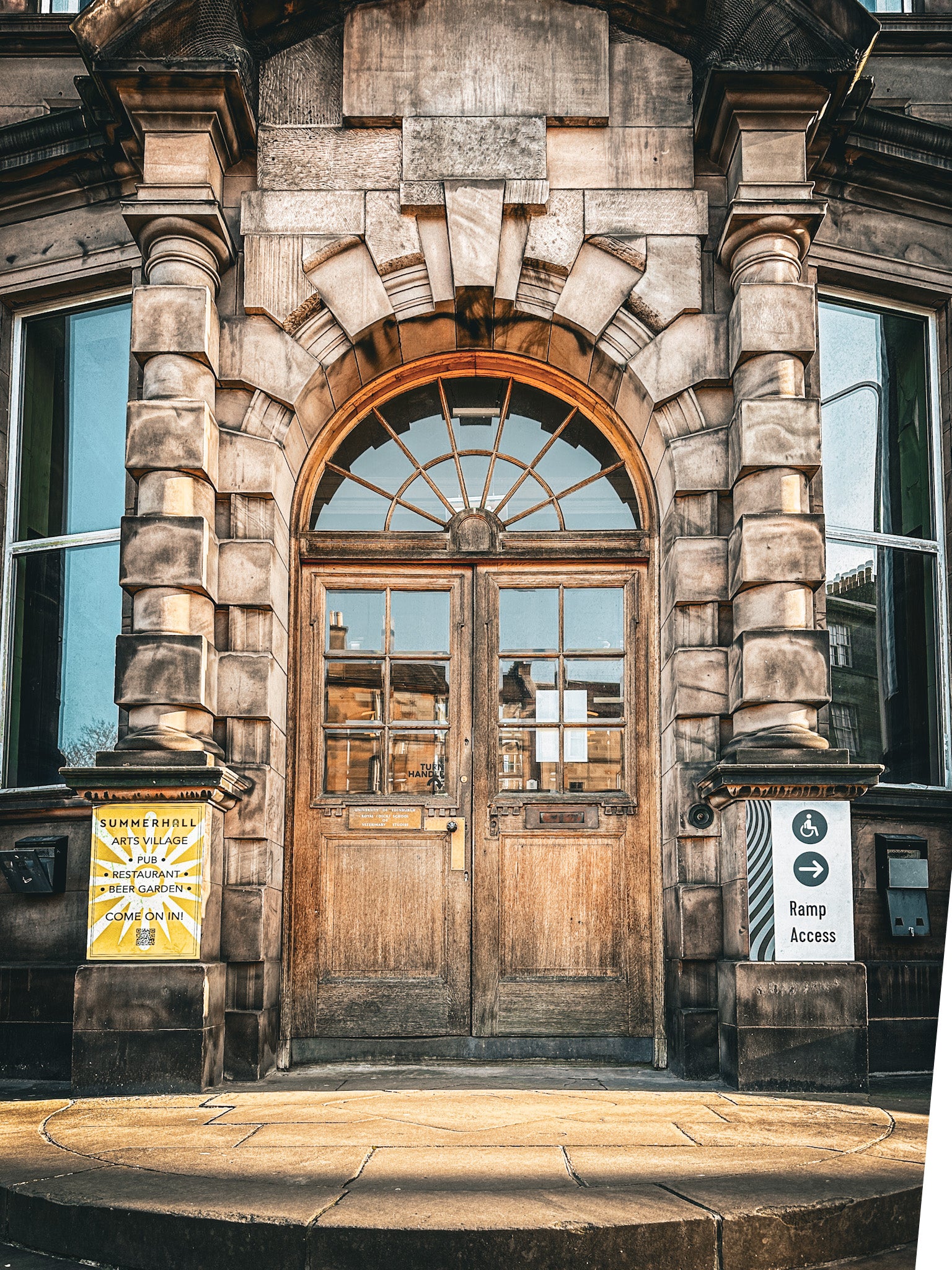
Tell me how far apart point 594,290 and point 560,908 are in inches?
148

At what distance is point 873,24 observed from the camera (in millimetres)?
7176

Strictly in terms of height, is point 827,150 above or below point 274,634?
above

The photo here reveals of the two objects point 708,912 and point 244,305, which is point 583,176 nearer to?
point 244,305

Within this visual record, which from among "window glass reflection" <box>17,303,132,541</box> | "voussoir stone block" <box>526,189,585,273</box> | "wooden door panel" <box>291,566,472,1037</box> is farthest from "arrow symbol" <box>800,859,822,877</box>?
"window glass reflection" <box>17,303,132,541</box>

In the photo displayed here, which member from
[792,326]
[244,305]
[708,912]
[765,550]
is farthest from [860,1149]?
[244,305]

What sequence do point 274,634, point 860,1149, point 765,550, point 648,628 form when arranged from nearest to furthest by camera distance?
point 860,1149 → point 765,550 → point 274,634 → point 648,628

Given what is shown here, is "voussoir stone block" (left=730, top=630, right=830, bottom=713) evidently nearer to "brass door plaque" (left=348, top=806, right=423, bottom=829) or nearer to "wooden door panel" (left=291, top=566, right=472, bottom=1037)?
"wooden door panel" (left=291, top=566, right=472, bottom=1037)

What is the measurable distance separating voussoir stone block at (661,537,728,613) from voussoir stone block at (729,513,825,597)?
305 mm

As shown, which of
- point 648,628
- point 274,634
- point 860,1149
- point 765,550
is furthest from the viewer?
point 648,628

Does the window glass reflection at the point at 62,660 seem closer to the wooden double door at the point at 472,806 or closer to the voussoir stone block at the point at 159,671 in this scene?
the voussoir stone block at the point at 159,671

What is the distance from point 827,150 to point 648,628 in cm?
313

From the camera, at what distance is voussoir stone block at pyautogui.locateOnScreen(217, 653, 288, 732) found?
727 cm

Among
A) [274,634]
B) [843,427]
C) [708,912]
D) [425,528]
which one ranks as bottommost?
[708,912]

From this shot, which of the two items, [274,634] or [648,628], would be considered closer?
[274,634]
